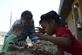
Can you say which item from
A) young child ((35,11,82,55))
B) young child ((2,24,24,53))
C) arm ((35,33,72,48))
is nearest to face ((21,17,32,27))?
young child ((2,24,24,53))

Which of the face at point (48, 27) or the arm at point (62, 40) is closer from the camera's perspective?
the arm at point (62, 40)

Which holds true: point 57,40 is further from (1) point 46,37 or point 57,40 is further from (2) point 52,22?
(2) point 52,22

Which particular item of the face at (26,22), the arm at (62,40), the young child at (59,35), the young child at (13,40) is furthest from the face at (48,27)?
the face at (26,22)

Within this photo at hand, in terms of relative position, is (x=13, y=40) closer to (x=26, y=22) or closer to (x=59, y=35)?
(x=26, y=22)

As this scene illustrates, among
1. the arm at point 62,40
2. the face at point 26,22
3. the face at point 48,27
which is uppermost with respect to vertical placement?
the face at point 26,22

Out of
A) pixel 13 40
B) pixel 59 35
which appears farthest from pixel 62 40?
pixel 13 40

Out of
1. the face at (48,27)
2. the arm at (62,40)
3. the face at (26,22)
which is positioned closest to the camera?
the arm at (62,40)

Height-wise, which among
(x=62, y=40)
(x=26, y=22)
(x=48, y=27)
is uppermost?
(x=26, y=22)

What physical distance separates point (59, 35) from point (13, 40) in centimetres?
206

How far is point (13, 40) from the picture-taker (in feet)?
15.5

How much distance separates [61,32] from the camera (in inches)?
111

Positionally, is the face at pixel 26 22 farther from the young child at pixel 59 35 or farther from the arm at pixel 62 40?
the arm at pixel 62 40

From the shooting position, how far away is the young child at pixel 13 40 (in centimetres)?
458

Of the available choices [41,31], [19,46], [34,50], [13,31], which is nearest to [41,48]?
[34,50]
